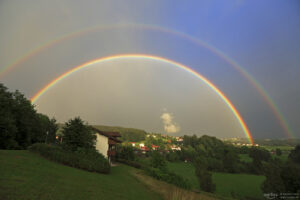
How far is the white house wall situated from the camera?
2535 cm

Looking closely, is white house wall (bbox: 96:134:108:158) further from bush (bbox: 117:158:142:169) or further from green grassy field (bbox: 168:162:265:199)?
green grassy field (bbox: 168:162:265:199)

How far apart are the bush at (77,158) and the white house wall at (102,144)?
8.36m

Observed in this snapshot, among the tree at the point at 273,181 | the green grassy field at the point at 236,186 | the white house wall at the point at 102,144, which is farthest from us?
the green grassy field at the point at 236,186

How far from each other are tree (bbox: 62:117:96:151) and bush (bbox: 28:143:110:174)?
1.40 metres

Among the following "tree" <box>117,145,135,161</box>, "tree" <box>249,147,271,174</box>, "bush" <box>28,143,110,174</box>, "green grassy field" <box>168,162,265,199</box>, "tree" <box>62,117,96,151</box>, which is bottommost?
"green grassy field" <box>168,162,265,199</box>

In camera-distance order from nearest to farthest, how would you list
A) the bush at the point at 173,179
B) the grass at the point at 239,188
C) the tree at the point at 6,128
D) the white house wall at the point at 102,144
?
the bush at the point at 173,179
the tree at the point at 6,128
the white house wall at the point at 102,144
the grass at the point at 239,188

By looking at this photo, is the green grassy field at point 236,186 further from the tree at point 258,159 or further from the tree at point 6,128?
the tree at point 6,128

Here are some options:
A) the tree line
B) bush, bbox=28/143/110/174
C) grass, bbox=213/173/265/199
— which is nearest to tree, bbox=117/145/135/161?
the tree line

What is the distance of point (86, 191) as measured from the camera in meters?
9.26

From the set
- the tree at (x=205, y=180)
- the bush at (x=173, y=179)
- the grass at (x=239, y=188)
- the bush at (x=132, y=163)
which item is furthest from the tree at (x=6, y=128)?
the grass at (x=239, y=188)

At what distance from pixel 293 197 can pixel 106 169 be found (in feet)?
94.6

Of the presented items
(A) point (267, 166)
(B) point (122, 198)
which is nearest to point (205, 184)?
(A) point (267, 166)

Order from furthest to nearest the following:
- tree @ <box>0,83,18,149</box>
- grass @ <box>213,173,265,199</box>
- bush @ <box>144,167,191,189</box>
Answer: grass @ <box>213,173,265,199</box> < tree @ <box>0,83,18,149</box> < bush @ <box>144,167,191,189</box>

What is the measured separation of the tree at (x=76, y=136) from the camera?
18.1 meters
